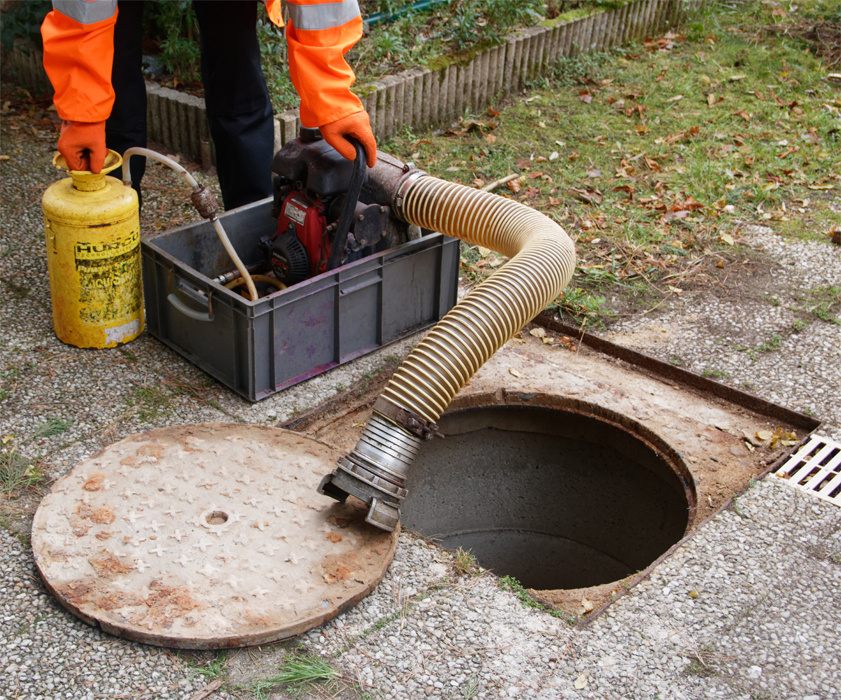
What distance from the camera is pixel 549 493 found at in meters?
4.23

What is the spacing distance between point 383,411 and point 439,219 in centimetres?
113

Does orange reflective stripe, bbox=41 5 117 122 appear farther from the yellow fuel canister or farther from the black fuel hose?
the black fuel hose

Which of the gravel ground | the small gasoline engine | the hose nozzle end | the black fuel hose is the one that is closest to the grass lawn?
the small gasoline engine

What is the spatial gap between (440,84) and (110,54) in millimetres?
3341

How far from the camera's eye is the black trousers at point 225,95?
152 inches

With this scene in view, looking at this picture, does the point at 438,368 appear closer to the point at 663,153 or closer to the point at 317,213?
the point at 317,213

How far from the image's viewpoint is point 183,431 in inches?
128

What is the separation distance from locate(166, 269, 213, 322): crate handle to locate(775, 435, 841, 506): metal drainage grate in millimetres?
2348

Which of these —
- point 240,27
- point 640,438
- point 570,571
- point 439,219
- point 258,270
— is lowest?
point 570,571

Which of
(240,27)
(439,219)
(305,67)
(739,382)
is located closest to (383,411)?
(439,219)

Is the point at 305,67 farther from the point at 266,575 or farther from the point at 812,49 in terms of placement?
the point at 812,49

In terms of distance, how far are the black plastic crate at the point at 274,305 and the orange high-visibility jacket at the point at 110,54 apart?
0.64 m

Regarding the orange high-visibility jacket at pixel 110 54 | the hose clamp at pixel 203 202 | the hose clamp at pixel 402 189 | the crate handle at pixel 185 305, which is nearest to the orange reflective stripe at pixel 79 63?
the orange high-visibility jacket at pixel 110 54

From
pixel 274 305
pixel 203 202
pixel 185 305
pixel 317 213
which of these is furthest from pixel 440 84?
pixel 274 305
